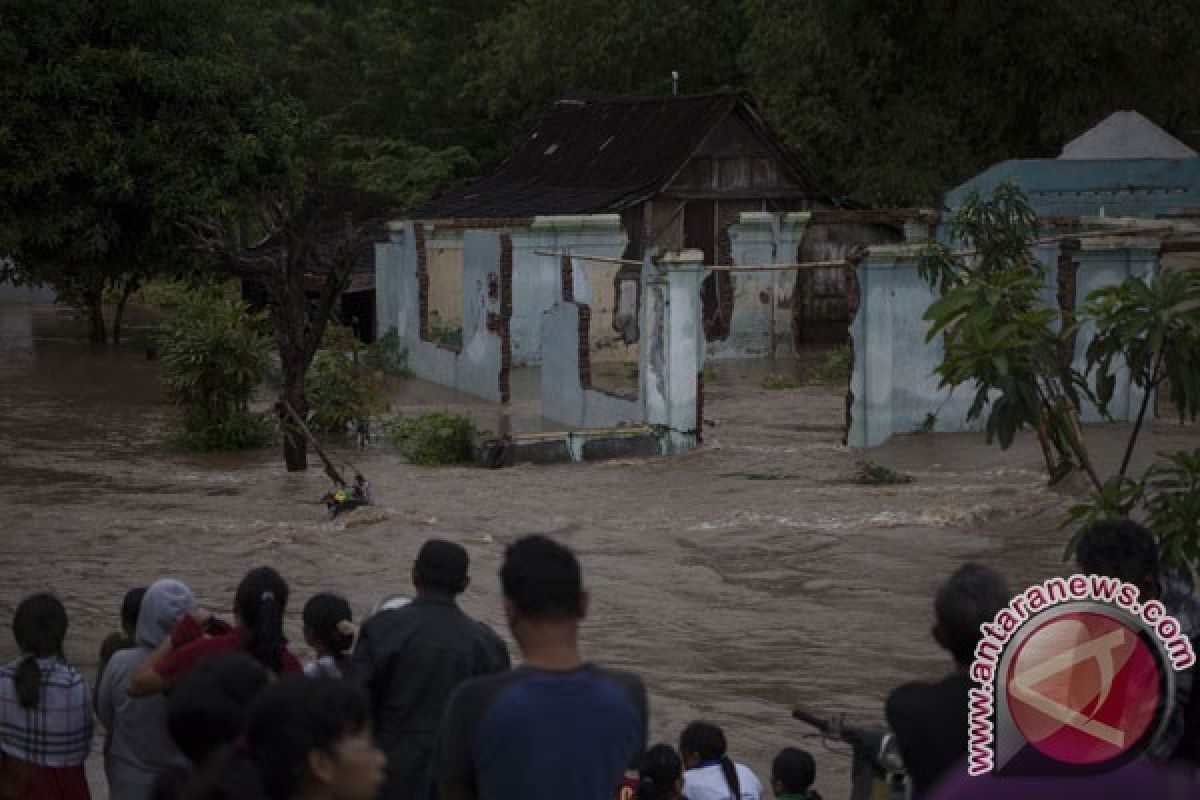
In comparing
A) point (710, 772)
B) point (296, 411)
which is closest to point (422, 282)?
point (296, 411)

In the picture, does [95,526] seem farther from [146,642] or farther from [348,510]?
[146,642]

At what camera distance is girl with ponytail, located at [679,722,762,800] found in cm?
687

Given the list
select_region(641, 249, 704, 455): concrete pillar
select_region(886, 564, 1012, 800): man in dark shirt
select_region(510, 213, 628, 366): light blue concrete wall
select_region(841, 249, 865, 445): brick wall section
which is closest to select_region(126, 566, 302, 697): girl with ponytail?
select_region(886, 564, 1012, 800): man in dark shirt

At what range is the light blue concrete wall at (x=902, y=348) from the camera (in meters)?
20.6

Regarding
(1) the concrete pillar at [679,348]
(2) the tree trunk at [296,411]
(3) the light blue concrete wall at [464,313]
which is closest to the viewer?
(2) the tree trunk at [296,411]

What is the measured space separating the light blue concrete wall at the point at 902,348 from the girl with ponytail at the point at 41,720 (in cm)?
1501

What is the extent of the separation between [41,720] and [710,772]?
232 centimetres

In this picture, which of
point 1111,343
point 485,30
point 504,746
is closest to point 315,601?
point 504,746

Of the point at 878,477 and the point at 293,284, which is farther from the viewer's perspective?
the point at 293,284

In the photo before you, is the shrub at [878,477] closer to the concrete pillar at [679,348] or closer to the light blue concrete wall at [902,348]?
the light blue concrete wall at [902,348]

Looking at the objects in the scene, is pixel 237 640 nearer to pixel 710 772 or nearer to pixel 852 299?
pixel 710 772

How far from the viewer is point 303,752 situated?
4.09 m

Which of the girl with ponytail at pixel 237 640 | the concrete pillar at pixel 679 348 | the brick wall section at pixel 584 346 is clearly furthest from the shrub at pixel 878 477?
the girl with ponytail at pixel 237 640

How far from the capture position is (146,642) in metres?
6.23
